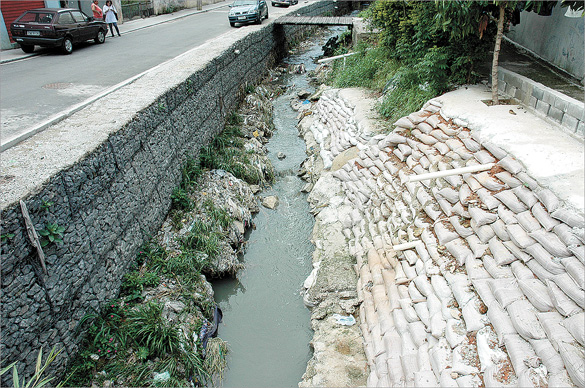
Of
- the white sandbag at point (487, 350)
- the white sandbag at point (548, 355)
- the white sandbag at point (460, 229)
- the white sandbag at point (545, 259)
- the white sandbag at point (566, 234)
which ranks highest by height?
the white sandbag at point (566, 234)

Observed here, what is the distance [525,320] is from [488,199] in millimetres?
1448

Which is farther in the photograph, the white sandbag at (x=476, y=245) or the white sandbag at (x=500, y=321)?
the white sandbag at (x=476, y=245)

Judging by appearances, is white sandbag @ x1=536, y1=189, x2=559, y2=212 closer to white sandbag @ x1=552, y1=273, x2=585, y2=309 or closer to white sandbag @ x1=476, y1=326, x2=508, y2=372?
white sandbag @ x1=552, y1=273, x2=585, y2=309

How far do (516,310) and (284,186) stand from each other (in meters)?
6.27

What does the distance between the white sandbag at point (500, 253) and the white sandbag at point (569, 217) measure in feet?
1.71

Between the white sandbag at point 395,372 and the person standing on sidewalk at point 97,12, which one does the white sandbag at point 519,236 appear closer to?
the white sandbag at point 395,372

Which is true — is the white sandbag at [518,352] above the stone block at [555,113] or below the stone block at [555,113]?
below

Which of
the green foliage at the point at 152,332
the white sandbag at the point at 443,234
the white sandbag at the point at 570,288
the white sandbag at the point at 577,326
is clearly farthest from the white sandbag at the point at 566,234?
the green foliage at the point at 152,332

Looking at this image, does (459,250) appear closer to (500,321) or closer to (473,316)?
(473,316)

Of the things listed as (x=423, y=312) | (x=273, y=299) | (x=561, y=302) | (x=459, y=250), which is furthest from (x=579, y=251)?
(x=273, y=299)

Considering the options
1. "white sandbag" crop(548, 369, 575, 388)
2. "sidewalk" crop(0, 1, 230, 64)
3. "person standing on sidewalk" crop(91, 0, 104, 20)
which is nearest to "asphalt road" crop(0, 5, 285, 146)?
"sidewalk" crop(0, 1, 230, 64)

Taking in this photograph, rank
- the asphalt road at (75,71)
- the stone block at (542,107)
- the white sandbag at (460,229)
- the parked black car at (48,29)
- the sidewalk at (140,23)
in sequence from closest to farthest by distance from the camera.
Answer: the white sandbag at (460,229), the stone block at (542,107), the asphalt road at (75,71), the parked black car at (48,29), the sidewalk at (140,23)

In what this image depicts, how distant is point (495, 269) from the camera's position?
151 inches

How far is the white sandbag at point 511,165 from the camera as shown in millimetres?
4277
